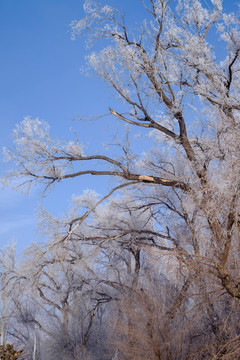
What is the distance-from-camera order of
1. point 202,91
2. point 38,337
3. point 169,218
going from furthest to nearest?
point 38,337 → point 169,218 → point 202,91

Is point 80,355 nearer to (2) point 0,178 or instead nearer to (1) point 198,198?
(2) point 0,178

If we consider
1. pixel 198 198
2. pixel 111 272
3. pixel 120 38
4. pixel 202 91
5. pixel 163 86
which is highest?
pixel 120 38

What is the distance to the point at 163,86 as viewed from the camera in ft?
41.8

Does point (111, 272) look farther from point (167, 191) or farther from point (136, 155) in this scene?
point (136, 155)

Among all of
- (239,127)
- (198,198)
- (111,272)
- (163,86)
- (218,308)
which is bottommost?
(218,308)

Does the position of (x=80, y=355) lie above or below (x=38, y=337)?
below

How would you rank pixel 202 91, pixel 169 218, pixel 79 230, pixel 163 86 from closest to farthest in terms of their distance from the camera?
pixel 202 91
pixel 163 86
pixel 169 218
pixel 79 230

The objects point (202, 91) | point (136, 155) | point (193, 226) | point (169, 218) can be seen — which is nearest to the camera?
point (193, 226)

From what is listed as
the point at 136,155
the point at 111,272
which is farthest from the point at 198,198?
the point at 111,272

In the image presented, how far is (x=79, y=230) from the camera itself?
2002 cm

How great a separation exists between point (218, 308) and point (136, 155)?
5808 mm

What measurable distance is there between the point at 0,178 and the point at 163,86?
584 centimetres

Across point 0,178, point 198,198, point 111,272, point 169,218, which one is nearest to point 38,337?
point 111,272

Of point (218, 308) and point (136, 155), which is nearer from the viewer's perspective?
point (218, 308)
